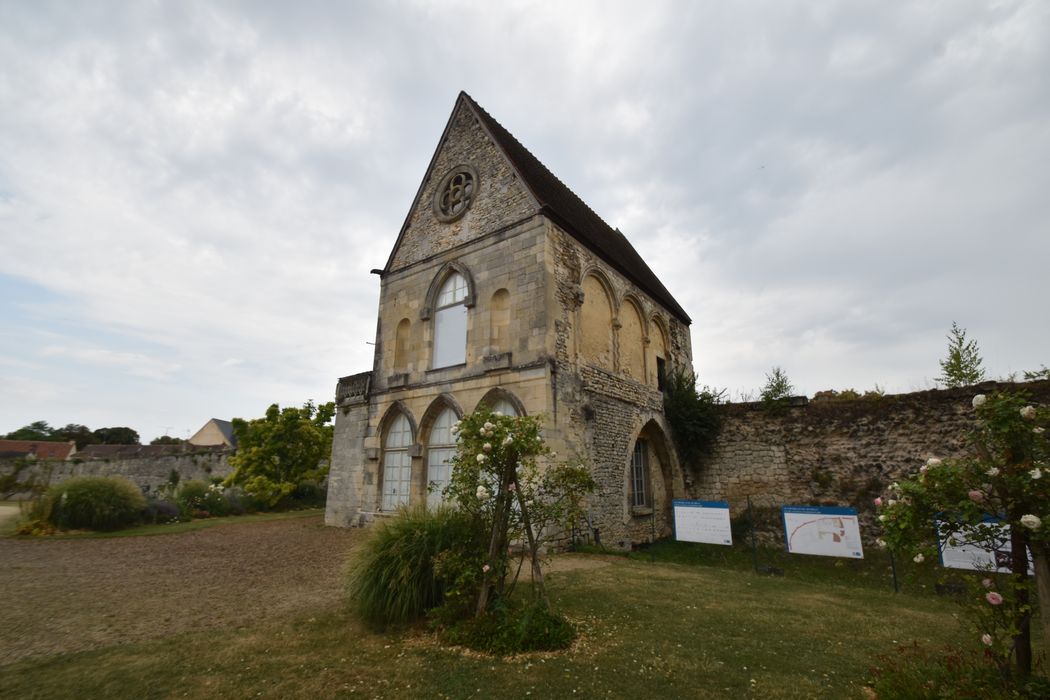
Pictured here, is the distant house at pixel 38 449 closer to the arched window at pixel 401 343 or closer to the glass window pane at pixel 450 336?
the arched window at pixel 401 343

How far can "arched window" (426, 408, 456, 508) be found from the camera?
12055 mm

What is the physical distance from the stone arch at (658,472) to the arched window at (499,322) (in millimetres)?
4521

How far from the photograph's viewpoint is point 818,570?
9.70m

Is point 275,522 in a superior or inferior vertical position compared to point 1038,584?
inferior

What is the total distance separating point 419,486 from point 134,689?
8685 millimetres

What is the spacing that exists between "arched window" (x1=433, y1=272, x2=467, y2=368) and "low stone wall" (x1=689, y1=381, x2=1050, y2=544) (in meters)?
7.99

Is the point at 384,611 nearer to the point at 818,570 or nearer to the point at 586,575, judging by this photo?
the point at 586,575

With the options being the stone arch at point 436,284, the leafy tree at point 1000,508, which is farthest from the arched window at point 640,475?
the leafy tree at point 1000,508

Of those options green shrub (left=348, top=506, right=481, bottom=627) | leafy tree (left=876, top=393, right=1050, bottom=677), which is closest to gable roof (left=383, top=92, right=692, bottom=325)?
green shrub (left=348, top=506, right=481, bottom=627)

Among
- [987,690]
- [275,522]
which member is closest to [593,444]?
[987,690]

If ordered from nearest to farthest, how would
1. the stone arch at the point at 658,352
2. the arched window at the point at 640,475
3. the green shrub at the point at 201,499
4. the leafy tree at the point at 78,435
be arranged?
the arched window at the point at 640,475, the stone arch at the point at 658,352, the green shrub at the point at 201,499, the leafy tree at the point at 78,435

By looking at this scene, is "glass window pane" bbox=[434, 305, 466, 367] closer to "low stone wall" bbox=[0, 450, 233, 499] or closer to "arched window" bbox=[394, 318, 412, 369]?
"arched window" bbox=[394, 318, 412, 369]

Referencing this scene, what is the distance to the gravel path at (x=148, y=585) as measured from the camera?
5125mm

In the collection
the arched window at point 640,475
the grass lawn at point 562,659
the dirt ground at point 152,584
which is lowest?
the dirt ground at point 152,584
